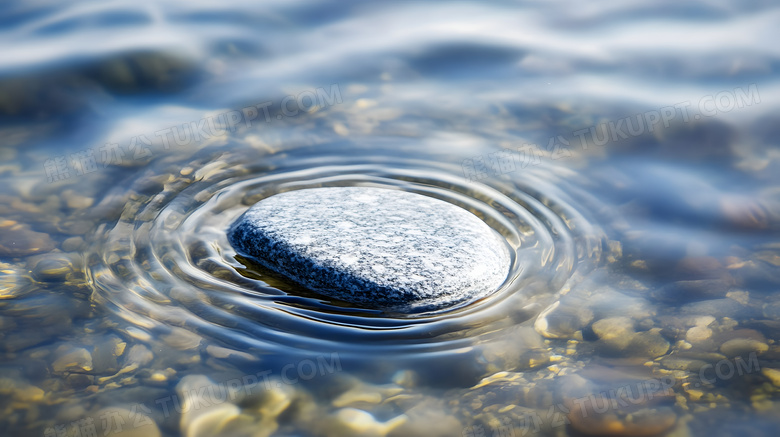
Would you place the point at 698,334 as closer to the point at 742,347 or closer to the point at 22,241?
the point at 742,347

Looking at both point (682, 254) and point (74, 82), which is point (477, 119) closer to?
point (682, 254)

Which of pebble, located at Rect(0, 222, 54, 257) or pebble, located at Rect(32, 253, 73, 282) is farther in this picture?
pebble, located at Rect(0, 222, 54, 257)

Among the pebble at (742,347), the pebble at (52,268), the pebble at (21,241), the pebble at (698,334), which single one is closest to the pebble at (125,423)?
the pebble at (52,268)

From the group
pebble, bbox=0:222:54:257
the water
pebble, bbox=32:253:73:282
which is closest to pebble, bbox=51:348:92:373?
the water

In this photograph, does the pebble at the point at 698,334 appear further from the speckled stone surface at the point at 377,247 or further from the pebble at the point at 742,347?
the speckled stone surface at the point at 377,247

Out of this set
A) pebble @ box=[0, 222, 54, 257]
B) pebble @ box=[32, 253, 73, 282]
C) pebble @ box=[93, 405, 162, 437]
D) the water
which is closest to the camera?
pebble @ box=[93, 405, 162, 437]

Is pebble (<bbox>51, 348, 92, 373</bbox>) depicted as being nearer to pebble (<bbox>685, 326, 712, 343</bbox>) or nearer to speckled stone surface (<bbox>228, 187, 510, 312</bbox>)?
speckled stone surface (<bbox>228, 187, 510, 312</bbox>)

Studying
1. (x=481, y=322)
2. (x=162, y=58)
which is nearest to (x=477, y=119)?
(x=481, y=322)
